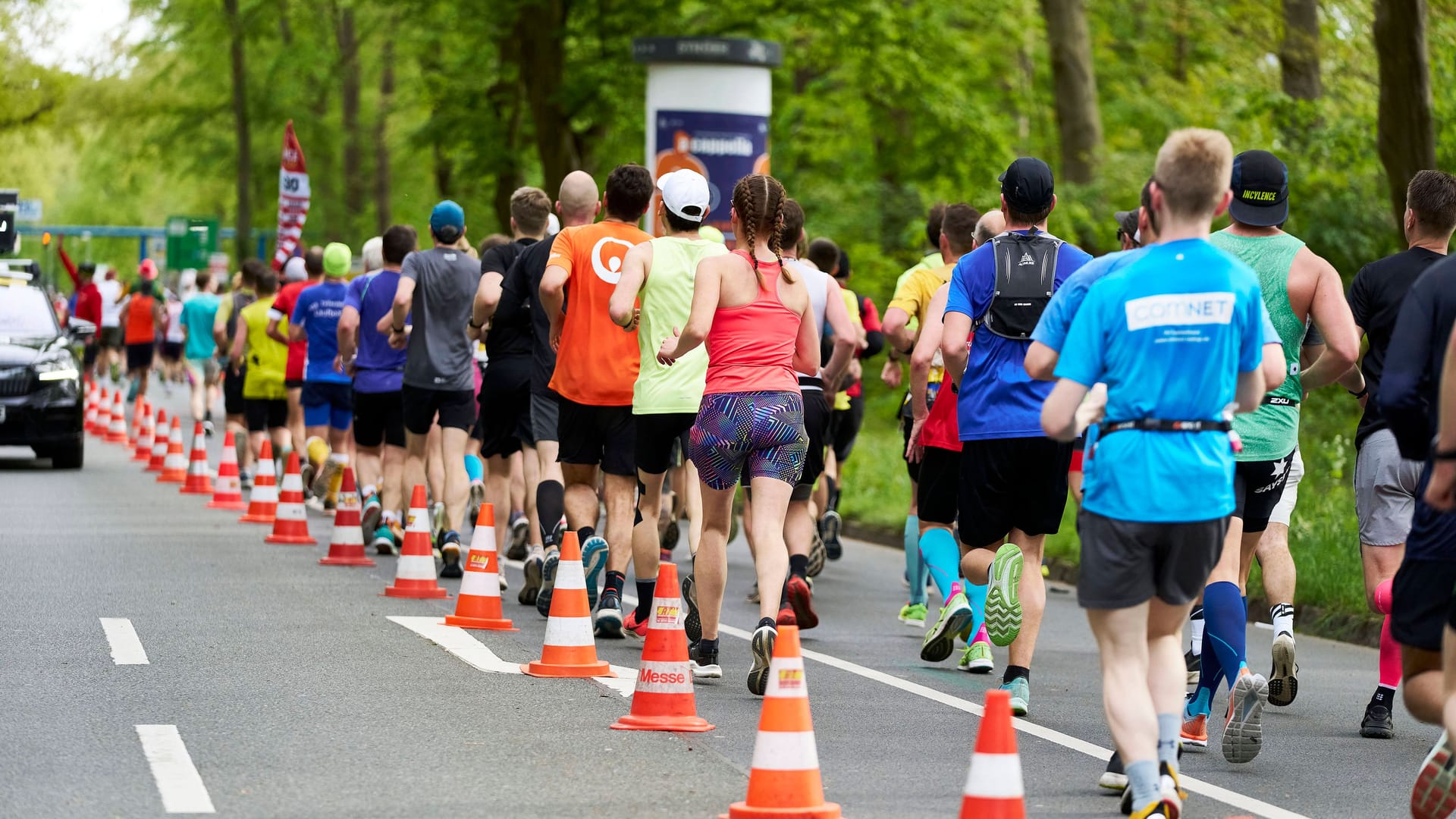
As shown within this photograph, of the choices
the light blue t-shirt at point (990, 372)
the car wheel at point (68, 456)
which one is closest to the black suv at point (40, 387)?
the car wheel at point (68, 456)

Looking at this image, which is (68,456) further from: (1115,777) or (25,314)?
(1115,777)

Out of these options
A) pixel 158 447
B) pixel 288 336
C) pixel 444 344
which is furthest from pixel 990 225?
pixel 158 447

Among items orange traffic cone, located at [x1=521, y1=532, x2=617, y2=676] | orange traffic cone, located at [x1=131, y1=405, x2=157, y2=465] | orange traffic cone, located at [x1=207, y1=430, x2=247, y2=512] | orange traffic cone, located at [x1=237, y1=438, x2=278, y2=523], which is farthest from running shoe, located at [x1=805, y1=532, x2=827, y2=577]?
orange traffic cone, located at [x1=131, y1=405, x2=157, y2=465]

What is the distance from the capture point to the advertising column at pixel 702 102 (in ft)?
66.4

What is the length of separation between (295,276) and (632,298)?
362 inches

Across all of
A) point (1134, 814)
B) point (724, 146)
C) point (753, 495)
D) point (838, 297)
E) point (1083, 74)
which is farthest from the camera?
point (1083, 74)

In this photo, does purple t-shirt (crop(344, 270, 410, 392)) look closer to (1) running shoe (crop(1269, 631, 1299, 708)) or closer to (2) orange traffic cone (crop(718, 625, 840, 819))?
(1) running shoe (crop(1269, 631, 1299, 708))

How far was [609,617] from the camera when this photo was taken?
991cm

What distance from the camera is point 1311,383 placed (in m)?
7.82

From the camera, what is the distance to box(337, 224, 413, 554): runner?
13.4 m

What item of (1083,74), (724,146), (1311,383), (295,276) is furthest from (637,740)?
(1083,74)

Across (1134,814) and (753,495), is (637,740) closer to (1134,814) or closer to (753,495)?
(753,495)

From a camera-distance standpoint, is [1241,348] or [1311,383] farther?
[1311,383]

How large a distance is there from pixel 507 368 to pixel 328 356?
4179 millimetres
